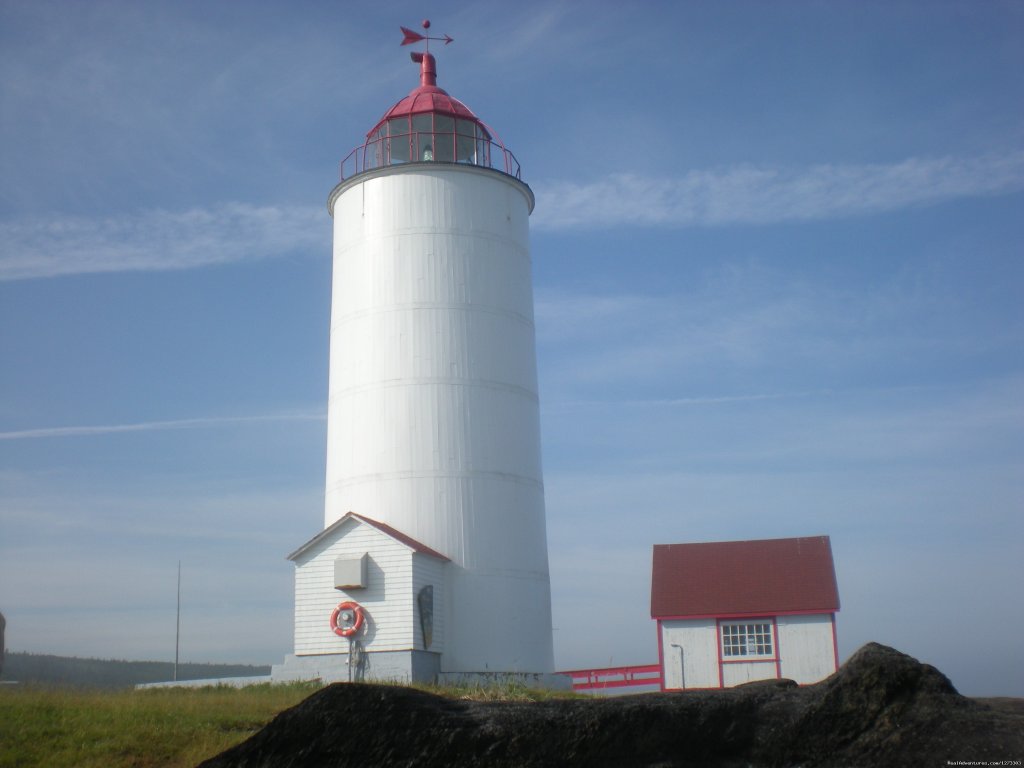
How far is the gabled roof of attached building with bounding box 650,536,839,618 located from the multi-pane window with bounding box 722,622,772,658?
44cm

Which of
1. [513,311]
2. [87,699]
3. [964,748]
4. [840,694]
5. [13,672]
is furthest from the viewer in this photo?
[13,672]

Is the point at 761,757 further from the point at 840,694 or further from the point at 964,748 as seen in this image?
the point at 964,748

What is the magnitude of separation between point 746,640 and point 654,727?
1914cm

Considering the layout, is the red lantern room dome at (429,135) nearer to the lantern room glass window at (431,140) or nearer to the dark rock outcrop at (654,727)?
the lantern room glass window at (431,140)

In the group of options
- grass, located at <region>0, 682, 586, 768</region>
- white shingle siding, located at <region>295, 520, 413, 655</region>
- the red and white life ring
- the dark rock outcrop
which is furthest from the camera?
the red and white life ring

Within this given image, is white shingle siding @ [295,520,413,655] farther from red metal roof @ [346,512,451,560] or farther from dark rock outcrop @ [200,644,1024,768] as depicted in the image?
dark rock outcrop @ [200,644,1024,768]

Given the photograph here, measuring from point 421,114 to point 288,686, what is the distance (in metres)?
14.7

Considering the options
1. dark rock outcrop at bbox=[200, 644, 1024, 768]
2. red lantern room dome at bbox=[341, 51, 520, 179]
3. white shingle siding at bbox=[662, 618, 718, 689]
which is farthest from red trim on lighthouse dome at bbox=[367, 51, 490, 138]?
dark rock outcrop at bbox=[200, 644, 1024, 768]

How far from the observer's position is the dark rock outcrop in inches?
286

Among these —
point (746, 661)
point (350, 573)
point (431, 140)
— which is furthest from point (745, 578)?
point (431, 140)

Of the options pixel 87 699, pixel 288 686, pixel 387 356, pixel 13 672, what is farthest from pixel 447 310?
pixel 13 672

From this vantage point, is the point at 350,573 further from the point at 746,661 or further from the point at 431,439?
the point at 746,661

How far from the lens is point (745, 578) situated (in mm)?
26844

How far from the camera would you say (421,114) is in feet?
92.0
